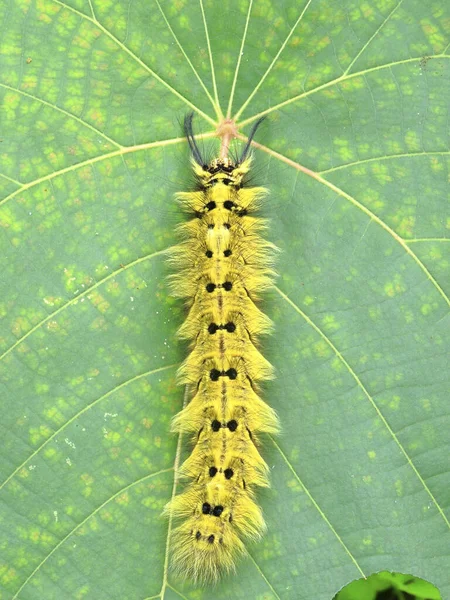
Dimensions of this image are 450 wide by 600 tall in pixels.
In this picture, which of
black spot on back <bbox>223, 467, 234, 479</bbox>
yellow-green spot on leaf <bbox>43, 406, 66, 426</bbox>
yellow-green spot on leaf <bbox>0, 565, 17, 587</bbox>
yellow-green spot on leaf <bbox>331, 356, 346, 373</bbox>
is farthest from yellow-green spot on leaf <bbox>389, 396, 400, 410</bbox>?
yellow-green spot on leaf <bbox>0, 565, 17, 587</bbox>

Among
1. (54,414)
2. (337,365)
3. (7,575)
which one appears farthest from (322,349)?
(7,575)

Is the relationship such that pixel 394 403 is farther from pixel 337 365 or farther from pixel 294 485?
pixel 294 485

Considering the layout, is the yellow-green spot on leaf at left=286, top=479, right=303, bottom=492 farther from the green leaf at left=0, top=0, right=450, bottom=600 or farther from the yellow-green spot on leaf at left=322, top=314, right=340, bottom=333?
the yellow-green spot on leaf at left=322, top=314, right=340, bottom=333

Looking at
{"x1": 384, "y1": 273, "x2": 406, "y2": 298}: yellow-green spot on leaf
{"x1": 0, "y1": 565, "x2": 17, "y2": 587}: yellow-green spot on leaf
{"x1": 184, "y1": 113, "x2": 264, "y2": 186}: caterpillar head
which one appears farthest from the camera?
{"x1": 184, "y1": 113, "x2": 264, "y2": 186}: caterpillar head

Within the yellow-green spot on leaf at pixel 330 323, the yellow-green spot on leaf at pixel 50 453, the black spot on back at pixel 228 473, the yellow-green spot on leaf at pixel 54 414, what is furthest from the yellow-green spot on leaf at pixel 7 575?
the yellow-green spot on leaf at pixel 330 323

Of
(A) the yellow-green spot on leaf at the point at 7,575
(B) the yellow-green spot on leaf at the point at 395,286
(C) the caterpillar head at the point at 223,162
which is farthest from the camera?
(C) the caterpillar head at the point at 223,162

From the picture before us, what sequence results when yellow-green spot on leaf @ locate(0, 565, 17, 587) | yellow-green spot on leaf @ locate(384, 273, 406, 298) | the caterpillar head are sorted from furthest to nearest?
1. the caterpillar head
2. yellow-green spot on leaf @ locate(384, 273, 406, 298)
3. yellow-green spot on leaf @ locate(0, 565, 17, 587)

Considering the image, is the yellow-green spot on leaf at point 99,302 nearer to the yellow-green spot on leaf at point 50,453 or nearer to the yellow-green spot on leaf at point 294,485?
the yellow-green spot on leaf at point 50,453
